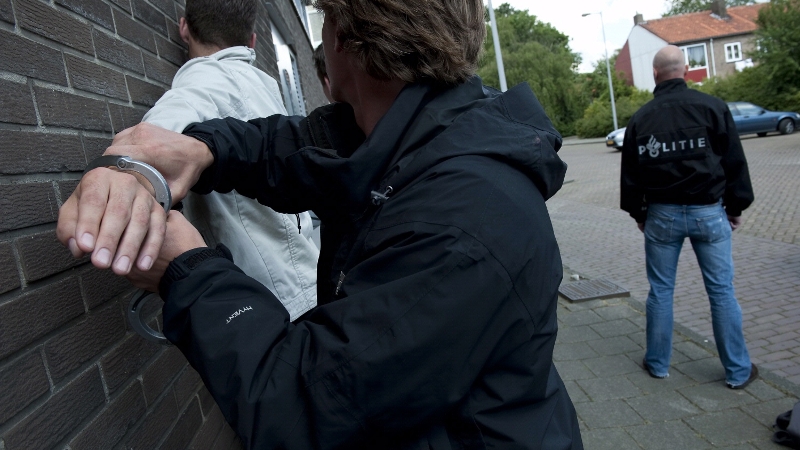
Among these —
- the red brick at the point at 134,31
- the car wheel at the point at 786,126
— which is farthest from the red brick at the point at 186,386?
the car wheel at the point at 786,126

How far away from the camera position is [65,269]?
54.7 inches

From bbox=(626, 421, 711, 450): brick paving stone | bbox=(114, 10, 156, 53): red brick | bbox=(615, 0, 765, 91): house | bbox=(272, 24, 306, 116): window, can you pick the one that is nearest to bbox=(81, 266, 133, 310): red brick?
bbox=(114, 10, 156, 53): red brick

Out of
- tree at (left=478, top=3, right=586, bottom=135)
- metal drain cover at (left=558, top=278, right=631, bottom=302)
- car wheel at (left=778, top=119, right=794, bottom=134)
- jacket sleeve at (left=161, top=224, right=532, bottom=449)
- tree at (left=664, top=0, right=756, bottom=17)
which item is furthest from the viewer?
tree at (left=664, top=0, right=756, bottom=17)

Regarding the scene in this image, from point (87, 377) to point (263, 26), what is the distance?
4287mm

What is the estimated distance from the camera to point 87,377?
1.41 metres

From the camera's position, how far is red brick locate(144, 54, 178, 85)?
82.9 inches

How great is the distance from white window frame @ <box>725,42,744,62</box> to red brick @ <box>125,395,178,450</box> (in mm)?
53477

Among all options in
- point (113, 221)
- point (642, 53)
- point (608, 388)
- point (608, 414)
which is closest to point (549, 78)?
point (642, 53)

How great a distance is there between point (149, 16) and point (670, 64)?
3.57 m

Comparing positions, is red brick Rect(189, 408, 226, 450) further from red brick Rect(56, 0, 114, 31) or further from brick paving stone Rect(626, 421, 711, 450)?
brick paving stone Rect(626, 421, 711, 450)

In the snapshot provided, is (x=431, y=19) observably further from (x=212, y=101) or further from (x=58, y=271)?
(x=58, y=271)

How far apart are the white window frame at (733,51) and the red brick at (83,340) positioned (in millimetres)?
53679

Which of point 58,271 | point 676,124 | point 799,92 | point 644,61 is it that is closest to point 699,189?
point 676,124

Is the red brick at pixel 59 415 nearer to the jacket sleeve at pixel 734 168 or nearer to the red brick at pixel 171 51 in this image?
the red brick at pixel 171 51
